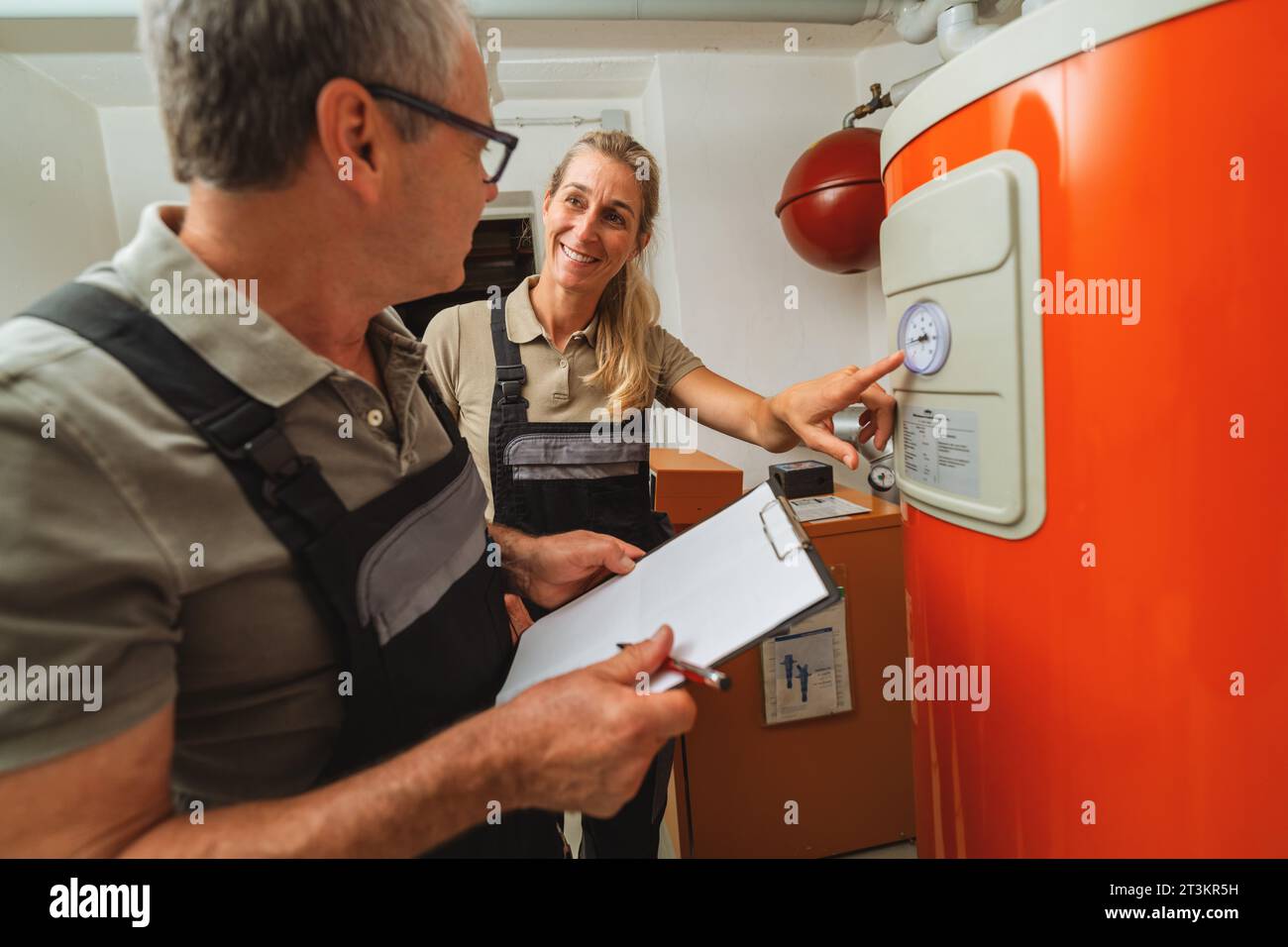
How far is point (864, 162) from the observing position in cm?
186

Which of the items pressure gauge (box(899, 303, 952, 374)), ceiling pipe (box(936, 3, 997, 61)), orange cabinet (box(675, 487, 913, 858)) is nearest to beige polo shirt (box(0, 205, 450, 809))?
pressure gauge (box(899, 303, 952, 374))

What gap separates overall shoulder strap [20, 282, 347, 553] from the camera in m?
0.56

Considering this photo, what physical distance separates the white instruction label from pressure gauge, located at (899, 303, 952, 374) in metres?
0.06

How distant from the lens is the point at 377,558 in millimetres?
697

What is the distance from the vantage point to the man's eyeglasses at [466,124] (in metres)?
0.64

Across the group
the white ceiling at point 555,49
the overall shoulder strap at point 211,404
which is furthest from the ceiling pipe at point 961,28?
the overall shoulder strap at point 211,404

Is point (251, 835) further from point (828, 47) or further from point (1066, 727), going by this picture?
point (828, 47)

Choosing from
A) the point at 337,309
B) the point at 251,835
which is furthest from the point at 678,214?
the point at 251,835

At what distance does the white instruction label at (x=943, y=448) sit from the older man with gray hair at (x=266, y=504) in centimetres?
47

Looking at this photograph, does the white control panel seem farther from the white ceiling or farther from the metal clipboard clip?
the white ceiling

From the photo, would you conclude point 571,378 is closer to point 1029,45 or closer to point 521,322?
point 521,322

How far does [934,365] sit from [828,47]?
6.47ft
